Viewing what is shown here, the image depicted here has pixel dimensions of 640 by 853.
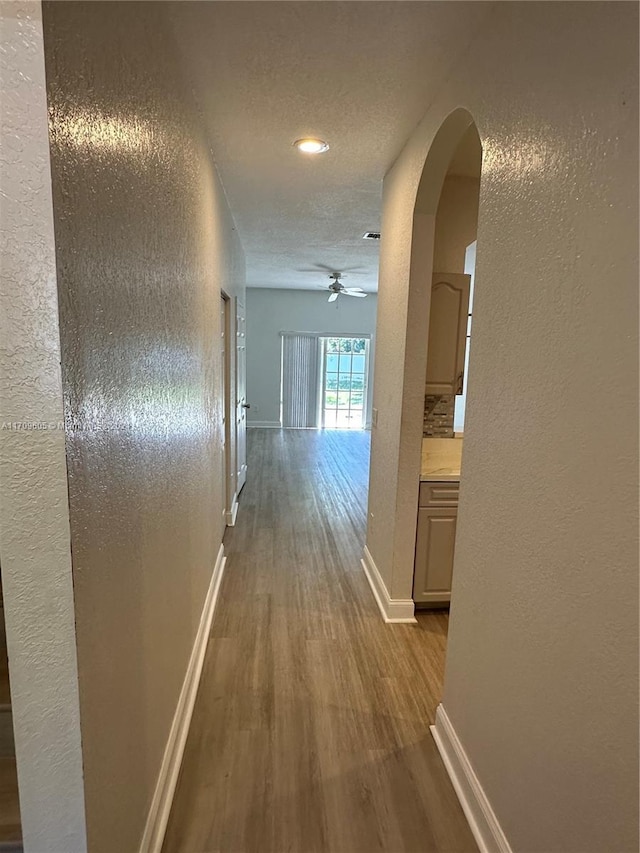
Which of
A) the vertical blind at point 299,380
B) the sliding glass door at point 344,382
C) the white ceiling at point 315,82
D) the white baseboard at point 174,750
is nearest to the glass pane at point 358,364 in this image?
the sliding glass door at point 344,382

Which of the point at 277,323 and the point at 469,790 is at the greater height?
the point at 277,323

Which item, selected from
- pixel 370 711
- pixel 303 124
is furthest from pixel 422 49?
pixel 370 711

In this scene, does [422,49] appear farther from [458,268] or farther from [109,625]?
[109,625]

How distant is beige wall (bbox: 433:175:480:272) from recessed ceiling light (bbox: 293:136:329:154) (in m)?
0.88

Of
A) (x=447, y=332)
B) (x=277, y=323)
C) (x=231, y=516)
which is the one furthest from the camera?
(x=277, y=323)

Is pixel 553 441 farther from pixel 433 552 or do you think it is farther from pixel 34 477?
pixel 433 552

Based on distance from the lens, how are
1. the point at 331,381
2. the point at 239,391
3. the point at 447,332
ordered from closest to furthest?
the point at 447,332, the point at 239,391, the point at 331,381

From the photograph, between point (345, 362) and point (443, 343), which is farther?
point (345, 362)

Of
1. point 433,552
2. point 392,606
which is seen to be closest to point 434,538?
point 433,552

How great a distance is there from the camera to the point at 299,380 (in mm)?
9133

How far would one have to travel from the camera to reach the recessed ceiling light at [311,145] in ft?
7.84

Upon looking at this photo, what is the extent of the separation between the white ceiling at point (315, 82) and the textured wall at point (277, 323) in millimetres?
5408

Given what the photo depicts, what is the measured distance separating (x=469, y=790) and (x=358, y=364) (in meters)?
8.16

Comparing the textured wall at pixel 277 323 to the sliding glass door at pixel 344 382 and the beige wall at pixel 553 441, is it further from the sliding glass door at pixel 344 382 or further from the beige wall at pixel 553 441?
the beige wall at pixel 553 441
